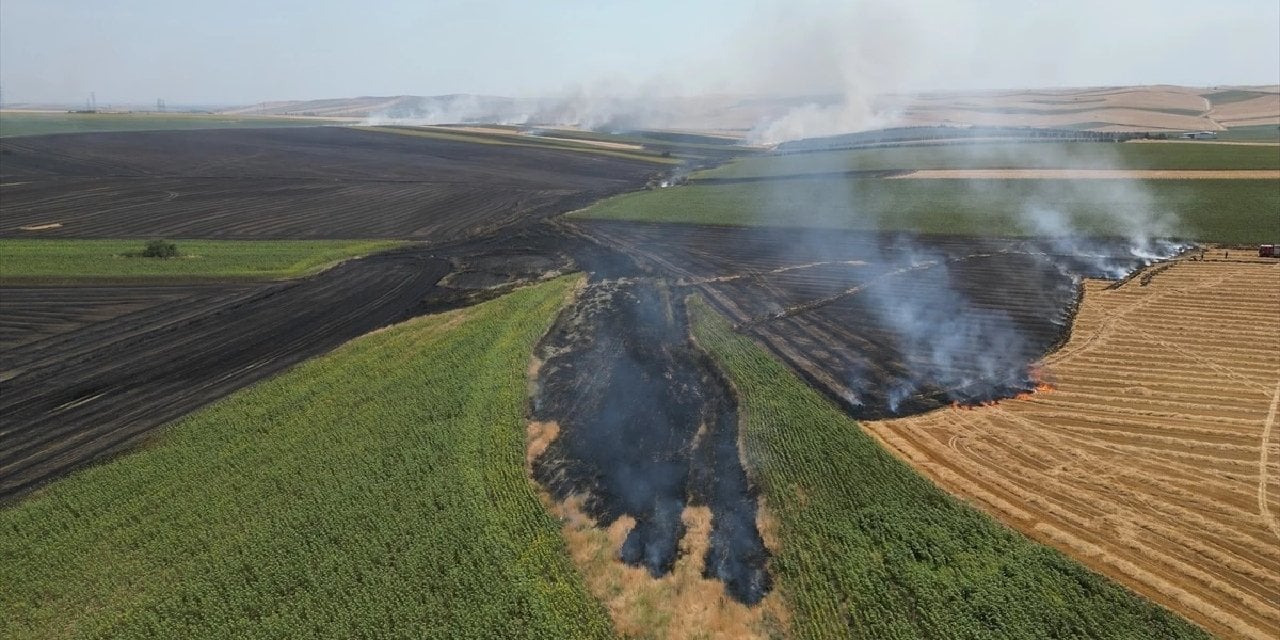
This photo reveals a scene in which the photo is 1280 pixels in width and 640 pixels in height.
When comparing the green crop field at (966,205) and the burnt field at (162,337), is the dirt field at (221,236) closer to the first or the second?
the burnt field at (162,337)

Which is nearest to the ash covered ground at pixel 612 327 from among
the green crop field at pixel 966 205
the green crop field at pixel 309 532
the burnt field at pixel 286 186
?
the burnt field at pixel 286 186

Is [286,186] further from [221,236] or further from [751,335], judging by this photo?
[751,335]

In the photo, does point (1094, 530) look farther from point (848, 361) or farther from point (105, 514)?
point (105, 514)

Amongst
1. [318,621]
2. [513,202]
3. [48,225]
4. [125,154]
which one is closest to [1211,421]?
[318,621]

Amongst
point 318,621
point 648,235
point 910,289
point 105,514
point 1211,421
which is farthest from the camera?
point 648,235

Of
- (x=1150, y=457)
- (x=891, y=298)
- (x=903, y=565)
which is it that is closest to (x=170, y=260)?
(x=891, y=298)
